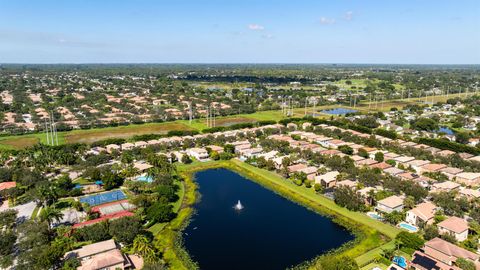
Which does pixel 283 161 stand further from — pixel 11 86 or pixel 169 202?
pixel 11 86

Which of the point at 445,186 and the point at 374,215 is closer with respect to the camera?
the point at 374,215

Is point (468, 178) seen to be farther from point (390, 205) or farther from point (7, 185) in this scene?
point (7, 185)

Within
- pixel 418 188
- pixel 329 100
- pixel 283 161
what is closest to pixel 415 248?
pixel 418 188

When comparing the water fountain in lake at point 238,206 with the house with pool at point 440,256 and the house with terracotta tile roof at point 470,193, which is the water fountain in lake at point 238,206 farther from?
the house with terracotta tile roof at point 470,193

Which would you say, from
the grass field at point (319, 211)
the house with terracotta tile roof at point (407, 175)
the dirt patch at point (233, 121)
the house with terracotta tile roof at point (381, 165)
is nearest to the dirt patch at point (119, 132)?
the dirt patch at point (233, 121)

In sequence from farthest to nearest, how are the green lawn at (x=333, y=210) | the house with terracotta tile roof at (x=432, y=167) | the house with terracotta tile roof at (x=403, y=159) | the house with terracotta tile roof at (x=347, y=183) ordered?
the house with terracotta tile roof at (x=403, y=159) → the house with terracotta tile roof at (x=432, y=167) → the house with terracotta tile roof at (x=347, y=183) → the green lawn at (x=333, y=210)

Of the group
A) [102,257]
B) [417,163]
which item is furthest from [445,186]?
[102,257]

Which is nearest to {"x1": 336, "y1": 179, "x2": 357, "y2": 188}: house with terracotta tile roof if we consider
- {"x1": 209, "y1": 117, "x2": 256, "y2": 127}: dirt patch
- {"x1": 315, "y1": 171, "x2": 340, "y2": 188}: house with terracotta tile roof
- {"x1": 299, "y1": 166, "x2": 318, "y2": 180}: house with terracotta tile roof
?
{"x1": 315, "y1": 171, "x2": 340, "y2": 188}: house with terracotta tile roof
